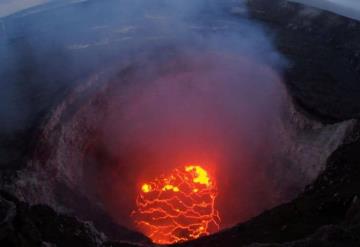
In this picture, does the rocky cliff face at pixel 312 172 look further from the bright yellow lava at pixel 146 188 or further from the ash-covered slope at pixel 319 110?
the bright yellow lava at pixel 146 188

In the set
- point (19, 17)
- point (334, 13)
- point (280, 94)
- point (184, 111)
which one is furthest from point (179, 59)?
point (19, 17)

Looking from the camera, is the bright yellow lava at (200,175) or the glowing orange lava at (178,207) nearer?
the glowing orange lava at (178,207)

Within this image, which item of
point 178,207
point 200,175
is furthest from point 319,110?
point 178,207

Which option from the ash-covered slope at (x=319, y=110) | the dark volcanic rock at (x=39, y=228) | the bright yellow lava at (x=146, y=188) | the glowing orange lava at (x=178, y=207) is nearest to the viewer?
the dark volcanic rock at (x=39, y=228)

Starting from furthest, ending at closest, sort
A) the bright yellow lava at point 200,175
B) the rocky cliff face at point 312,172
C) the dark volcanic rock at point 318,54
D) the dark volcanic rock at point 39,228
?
the bright yellow lava at point 200,175 → the dark volcanic rock at point 318,54 → the rocky cliff face at point 312,172 → the dark volcanic rock at point 39,228

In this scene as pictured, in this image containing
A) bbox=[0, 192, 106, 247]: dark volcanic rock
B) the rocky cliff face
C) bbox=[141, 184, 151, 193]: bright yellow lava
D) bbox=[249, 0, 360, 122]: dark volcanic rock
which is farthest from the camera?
bbox=[141, 184, 151, 193]: bright yellow lava

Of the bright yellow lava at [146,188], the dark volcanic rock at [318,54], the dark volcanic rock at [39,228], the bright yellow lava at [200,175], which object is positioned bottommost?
the bright yellow lava at [200,175]

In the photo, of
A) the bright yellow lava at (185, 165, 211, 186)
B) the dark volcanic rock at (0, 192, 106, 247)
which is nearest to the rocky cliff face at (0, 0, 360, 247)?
the dark volcanic rock at (0, 192, 106, 247)

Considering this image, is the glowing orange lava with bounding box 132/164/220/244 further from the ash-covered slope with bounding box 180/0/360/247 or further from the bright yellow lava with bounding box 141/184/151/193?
the ash-covered slope with bounding box 180/0/360/247

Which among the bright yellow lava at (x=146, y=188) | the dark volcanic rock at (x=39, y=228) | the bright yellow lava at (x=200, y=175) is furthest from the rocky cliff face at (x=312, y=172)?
the bright yellow lava at (x=200, y=175)

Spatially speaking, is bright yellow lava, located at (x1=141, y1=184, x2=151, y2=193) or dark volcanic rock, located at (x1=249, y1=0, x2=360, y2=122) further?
bright yellow lava, located at (x1=141, y1=184, x2=151, y2=193)
